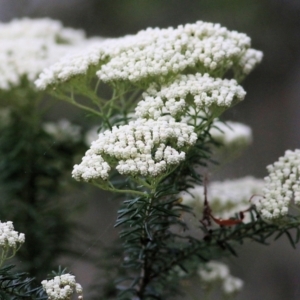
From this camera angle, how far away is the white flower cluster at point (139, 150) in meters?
0.57

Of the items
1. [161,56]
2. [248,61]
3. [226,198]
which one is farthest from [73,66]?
[226,198]

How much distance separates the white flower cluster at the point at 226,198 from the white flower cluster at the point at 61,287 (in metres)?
0.37

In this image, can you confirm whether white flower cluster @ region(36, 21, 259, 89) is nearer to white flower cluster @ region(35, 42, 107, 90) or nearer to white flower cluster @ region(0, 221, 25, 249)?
white flower cluster @ region(35, 42, 107, 90)

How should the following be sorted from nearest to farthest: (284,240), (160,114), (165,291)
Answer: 1. (160,114)
2. (165,291)
3. (284,240)

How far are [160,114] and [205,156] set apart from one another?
0.15 metres

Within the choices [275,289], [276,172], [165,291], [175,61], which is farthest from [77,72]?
[275,289]

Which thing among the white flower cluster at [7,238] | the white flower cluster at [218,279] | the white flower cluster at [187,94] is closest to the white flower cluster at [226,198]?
the white flower cluster at [218,279]

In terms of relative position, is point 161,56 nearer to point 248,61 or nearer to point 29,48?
point 248,61

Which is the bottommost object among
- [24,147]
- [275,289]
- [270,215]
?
[270,215]

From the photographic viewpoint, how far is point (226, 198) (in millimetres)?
973

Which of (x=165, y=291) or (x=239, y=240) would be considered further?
(x=165, y=291)

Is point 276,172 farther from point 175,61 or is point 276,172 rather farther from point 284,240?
point 284,240

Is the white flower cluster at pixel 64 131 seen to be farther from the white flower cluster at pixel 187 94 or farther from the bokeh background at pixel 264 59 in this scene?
the white flower cluster at pixel 187 94

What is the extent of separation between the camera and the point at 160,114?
2.15ft
